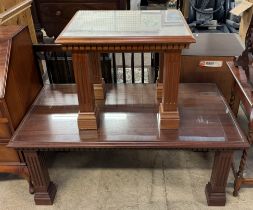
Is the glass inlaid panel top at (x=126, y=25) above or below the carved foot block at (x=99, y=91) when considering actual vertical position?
above

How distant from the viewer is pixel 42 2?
8.42ft

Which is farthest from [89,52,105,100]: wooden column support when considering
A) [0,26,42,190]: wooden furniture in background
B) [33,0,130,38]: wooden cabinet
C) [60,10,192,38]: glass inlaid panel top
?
[33,0,130,38]: wooden cabinet

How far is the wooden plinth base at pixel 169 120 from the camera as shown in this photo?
1.31 meters

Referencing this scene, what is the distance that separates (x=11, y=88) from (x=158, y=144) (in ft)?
2.37

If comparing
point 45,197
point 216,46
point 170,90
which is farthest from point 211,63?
point 45,197

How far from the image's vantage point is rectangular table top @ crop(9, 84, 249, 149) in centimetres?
127

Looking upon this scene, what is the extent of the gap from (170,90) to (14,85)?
Answer: 2.39 ft

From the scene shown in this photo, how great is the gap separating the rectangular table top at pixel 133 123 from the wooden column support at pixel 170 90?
5cm

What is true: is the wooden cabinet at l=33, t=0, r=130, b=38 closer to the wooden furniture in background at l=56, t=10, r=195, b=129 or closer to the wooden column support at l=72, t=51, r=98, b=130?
the wooden furniture in background at l=56, t=10, r=195, b=129

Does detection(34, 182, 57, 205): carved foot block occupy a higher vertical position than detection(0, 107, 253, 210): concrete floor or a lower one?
higher

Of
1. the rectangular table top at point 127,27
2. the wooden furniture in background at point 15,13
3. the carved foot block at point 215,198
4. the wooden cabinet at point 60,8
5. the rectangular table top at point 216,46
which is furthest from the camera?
the wooden cabinet at point 60,8

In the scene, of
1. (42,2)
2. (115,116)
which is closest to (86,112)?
(115,116)

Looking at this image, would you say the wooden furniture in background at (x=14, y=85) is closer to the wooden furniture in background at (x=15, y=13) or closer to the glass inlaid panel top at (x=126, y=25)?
the wooden furniture in background at (x=15, y=13)

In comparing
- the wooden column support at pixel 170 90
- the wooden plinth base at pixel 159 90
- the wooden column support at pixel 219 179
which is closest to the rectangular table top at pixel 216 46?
the wooden plinth base at pixel 159 90
